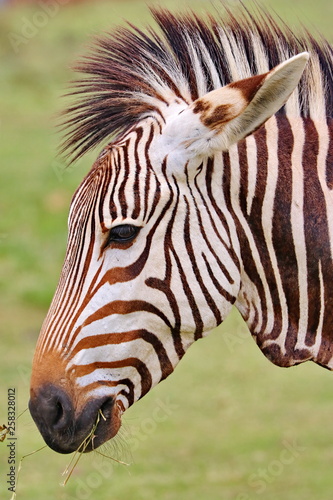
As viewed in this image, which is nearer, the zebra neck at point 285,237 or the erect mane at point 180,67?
the zebra neck at point 285,237

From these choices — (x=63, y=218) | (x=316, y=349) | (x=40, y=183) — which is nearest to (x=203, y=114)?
(x=316, y=349)

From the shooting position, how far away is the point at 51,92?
76.6 ft

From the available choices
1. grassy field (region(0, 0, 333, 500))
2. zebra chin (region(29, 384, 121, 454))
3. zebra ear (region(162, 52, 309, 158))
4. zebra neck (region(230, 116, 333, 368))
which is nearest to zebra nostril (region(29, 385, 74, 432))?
zebra chin (region(29, 384, 121, 454))

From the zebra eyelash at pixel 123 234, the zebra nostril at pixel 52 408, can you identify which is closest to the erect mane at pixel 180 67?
the zebra eyelash at pixel 123 234

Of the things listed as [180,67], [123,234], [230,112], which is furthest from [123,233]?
[180,67]

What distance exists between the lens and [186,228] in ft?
11.0

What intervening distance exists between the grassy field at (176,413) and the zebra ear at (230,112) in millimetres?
1152

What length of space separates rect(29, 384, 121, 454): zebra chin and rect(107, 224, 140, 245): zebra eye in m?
0.65

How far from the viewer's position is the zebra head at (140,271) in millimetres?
3258

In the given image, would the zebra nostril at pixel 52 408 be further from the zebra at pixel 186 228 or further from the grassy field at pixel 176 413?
the grassy field at pixel 176 413

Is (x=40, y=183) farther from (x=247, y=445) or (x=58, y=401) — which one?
(x=58, y=401)

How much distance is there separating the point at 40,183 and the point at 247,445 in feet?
31.8

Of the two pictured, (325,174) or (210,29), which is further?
(210,29)

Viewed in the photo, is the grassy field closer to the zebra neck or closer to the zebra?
the zebra
